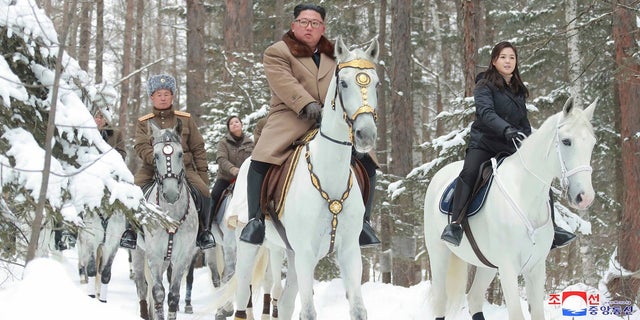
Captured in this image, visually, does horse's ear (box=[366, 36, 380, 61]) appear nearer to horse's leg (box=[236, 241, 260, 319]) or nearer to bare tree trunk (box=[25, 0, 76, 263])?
bare tree trunk (box=[25, 0, 76, 263])

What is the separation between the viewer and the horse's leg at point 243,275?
7.36 metres

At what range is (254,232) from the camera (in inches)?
259

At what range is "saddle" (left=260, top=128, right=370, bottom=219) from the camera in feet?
21.0

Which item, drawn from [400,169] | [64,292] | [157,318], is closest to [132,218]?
[64,292]

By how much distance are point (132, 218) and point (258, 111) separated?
30.2 feet

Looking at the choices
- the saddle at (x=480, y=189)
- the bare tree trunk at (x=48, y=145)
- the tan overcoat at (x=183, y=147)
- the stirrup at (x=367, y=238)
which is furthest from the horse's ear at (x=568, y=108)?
the tan overcoat at (x=183, y=147)

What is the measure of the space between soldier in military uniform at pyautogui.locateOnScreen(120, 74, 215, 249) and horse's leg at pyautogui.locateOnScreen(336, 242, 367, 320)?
384 cm

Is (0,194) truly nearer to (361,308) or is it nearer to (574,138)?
(361,308)

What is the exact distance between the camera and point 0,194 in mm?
5207

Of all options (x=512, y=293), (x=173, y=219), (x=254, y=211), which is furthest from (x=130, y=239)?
(x=512, y=293)

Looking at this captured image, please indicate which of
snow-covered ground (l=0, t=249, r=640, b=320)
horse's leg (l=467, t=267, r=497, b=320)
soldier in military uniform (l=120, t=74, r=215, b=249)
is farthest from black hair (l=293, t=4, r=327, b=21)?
horse's leg (l=467, t=267, r=497, b=320)

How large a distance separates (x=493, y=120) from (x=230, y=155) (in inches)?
225

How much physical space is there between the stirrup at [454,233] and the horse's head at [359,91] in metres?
2.28

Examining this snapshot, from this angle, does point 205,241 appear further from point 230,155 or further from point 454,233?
point 454,233
